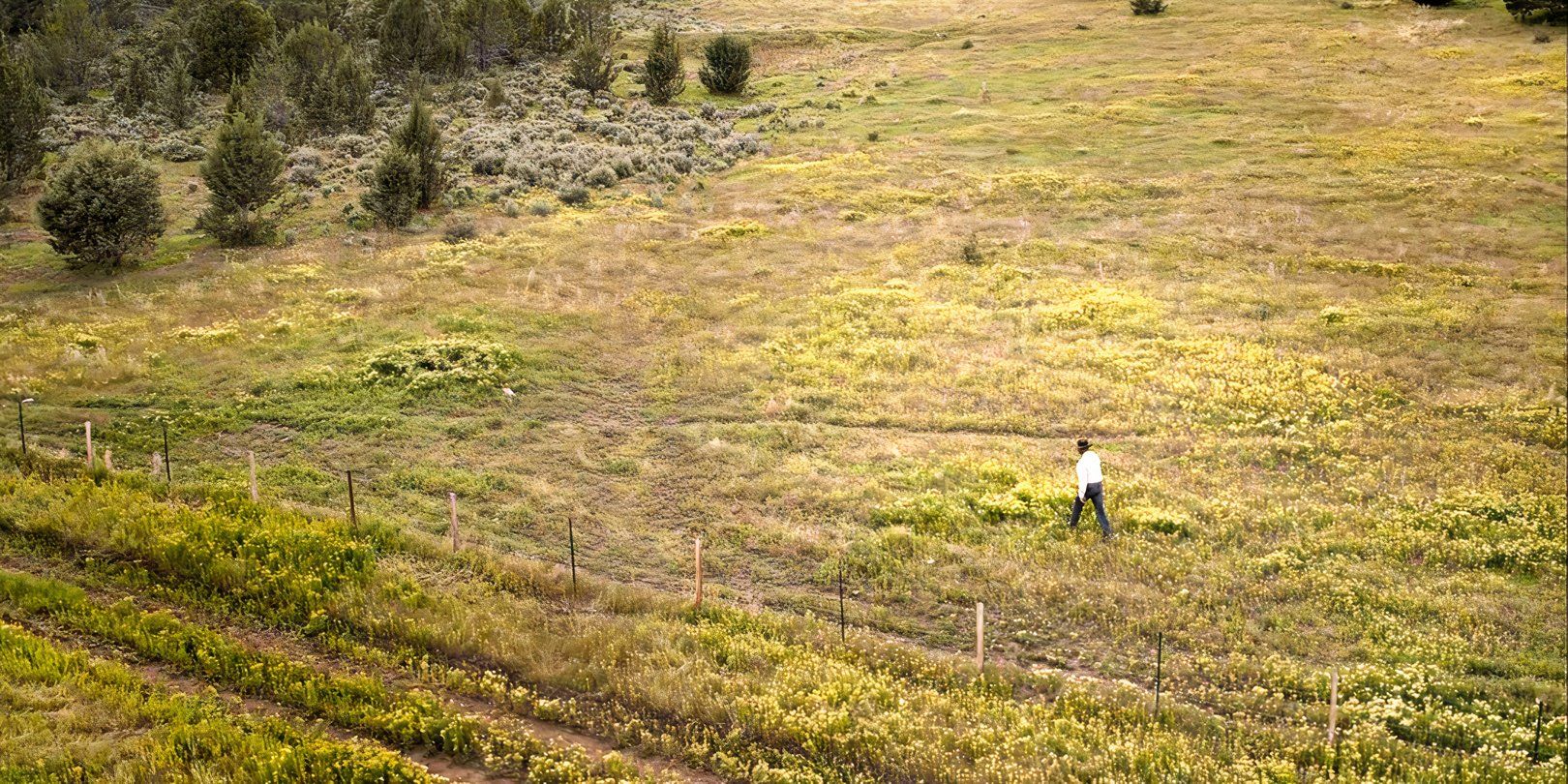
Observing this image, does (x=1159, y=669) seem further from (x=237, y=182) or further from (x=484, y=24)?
(x=484, y=24)

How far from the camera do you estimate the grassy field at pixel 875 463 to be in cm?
1324

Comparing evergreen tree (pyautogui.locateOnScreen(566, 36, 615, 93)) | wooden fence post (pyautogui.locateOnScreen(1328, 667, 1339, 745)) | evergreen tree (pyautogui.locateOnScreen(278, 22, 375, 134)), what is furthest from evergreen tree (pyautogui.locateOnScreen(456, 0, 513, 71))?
wooden fence post (pyautogui.locateOnScreen(1328, 667, 1339, 745))

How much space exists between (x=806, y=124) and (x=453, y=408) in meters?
36.5

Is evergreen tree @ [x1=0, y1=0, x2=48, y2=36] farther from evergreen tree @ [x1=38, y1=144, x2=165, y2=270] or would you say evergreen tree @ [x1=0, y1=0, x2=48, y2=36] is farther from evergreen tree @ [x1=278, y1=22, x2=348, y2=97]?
evergreen tree @ [x1=38, y1=144, x2=165, y2=270]

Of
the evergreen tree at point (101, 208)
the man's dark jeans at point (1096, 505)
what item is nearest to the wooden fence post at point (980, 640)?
the man's dark jeans at point (1096, 505)

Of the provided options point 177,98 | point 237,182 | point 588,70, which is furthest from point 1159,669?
point 177,98

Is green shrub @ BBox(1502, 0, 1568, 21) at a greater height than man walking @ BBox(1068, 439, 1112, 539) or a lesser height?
greater

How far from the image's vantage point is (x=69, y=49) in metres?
68.2

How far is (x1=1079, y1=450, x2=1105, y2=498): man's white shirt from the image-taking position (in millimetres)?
18125

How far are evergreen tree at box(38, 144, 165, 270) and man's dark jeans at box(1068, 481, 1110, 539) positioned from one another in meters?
31.3

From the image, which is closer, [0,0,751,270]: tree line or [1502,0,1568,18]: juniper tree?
[0,0,751,270]: tree line

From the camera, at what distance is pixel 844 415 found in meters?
24.2

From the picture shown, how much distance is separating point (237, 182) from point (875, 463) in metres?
27.3

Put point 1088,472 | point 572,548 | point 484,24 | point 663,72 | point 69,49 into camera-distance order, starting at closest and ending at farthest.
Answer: point 572,548
point 1088,472
point 663,72
point 69,49
point 484,24
